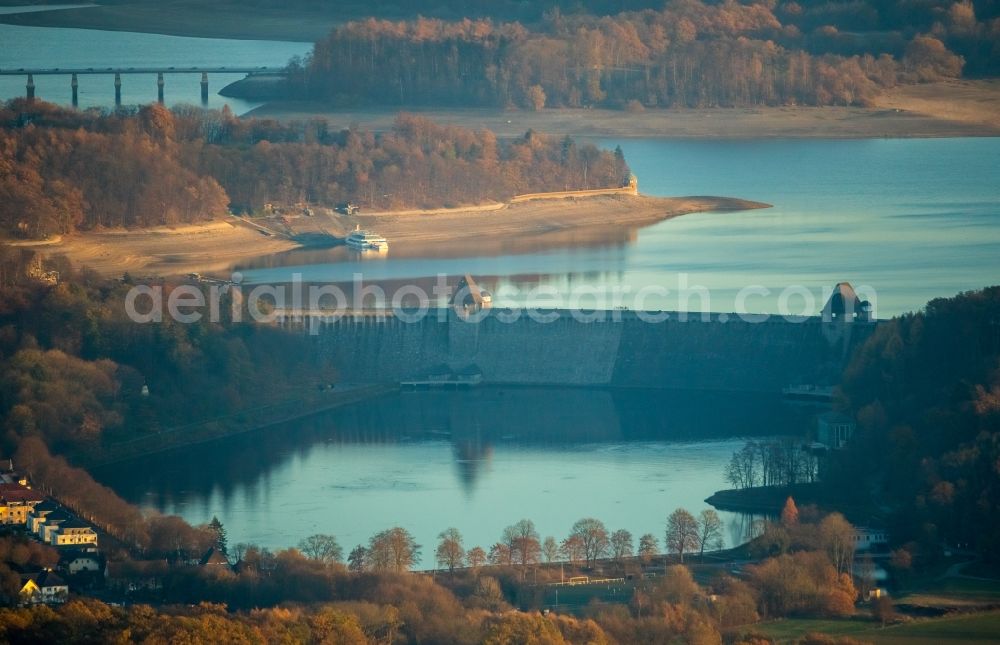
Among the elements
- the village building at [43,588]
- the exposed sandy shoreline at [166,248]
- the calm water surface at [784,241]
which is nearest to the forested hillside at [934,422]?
the calm water surface at [784,241]

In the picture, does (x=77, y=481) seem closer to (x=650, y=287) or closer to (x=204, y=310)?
(x=204, y=310)

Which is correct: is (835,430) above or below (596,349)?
below

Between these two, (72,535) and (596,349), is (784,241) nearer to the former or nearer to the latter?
(596,349)

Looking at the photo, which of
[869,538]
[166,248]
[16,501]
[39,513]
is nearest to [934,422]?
[869,538]

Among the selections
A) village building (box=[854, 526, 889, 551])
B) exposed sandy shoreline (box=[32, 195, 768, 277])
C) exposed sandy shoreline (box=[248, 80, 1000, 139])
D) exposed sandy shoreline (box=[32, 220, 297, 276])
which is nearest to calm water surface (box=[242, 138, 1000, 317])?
exposed sandy shoreline (box=[32, 195, 768, 277])

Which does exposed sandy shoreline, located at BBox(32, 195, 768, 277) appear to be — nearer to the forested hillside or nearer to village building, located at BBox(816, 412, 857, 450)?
the forested hillside

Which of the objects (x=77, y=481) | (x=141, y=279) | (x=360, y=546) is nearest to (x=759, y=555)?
(x=360, y=546)
